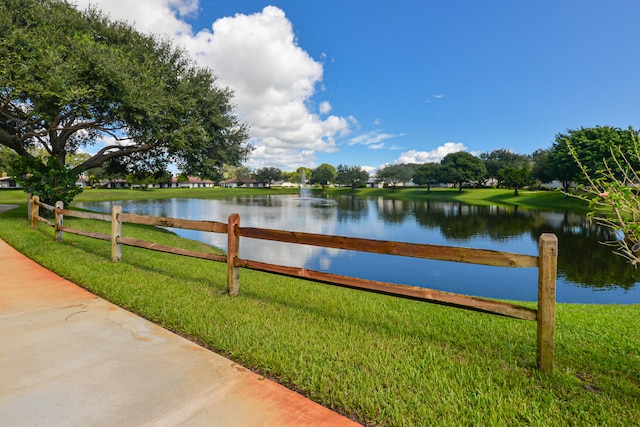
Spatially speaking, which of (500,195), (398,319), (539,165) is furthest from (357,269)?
(539,165)

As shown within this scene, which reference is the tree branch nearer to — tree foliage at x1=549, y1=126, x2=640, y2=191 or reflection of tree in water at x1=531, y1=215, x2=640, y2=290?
reflection of tree in water at x1=531, y1=215, x2=640, y2=290

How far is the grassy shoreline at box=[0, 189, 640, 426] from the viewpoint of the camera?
2.83 meters

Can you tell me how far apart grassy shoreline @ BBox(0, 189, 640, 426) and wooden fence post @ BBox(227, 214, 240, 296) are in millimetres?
270

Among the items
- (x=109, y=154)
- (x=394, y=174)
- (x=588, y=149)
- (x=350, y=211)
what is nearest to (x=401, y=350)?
(x=109, y=154)

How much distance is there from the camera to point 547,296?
3219 mm

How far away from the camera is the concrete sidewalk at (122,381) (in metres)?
2.65

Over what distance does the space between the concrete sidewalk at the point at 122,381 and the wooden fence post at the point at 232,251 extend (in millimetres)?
1522

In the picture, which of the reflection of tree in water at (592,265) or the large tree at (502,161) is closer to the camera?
the reflection of tree in water at (592,265)

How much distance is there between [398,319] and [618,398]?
2.55 m

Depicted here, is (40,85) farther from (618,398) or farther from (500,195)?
(500,195)

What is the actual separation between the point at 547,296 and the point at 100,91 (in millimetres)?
17151

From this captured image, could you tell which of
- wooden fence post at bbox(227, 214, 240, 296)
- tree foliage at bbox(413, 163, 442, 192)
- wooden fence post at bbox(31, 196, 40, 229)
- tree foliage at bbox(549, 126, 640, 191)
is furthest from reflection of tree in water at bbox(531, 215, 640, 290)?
tree foliage at bbox(413, 163, 442, 192)

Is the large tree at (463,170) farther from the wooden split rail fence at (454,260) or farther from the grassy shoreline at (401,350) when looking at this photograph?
the wooden split rail fence at (454,260)

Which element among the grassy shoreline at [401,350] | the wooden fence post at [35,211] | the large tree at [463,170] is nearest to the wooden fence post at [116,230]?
the grassy shoreline at [401,350]
